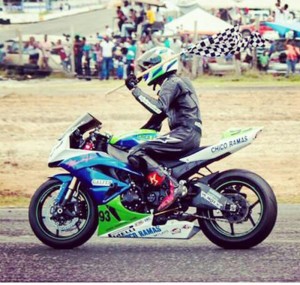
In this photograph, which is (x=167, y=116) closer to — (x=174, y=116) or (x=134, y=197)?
(x=174, y=116)

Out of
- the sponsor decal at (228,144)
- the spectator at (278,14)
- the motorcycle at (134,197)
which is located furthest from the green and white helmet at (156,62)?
the spectator at (278,14)

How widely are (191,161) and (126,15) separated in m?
29.5

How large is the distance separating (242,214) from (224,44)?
153 cm

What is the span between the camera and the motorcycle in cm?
800

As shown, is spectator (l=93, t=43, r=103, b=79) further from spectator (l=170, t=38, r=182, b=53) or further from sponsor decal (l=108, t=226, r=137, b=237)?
sponsor decal (l=108, t=226, r=137, b=237)

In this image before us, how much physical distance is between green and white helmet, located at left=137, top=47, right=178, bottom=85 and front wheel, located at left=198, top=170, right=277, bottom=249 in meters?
1.01

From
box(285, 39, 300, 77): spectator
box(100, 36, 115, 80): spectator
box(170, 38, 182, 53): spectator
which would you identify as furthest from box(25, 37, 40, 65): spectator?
box(285, 39, 300, 77): spectator

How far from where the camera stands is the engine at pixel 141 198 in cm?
815

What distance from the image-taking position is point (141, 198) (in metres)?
8.17

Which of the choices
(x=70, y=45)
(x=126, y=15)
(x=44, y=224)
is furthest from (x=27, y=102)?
(x=44, y=224)

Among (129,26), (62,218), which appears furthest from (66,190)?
(129,26)

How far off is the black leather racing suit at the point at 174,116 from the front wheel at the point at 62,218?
638 millimetres

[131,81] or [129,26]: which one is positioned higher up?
[131,81]

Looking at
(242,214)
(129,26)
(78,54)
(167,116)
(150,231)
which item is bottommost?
(78,54)
